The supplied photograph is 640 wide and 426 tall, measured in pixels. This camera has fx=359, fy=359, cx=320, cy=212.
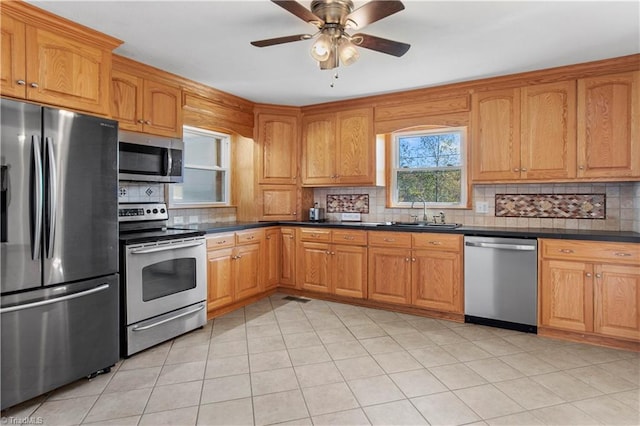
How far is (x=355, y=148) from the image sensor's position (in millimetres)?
4355

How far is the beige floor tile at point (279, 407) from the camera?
1966mm

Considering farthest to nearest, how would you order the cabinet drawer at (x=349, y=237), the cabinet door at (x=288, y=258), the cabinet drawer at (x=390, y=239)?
the cabinet door at (x=288, y=258)
the cabinet drawer at (x=349, y=237)
the cabinet drawer at (x=390, y=239)

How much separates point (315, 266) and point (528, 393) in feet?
8.27

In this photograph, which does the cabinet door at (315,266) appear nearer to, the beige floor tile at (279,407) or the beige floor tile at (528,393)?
the beige floor tile at (279,407)

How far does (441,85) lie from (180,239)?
3009mm

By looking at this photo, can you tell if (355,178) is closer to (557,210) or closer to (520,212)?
(520,212)

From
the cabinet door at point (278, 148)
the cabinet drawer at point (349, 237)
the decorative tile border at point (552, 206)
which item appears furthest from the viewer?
the cabinet door at point (278, 148)

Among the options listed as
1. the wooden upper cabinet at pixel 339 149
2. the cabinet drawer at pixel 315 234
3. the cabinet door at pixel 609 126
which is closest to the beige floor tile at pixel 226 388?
the cabinet drawer at pixel 315 234

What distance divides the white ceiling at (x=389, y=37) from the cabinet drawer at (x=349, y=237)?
1.60 m

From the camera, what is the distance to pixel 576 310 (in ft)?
9.83

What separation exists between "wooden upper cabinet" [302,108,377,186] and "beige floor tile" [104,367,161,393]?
283cm

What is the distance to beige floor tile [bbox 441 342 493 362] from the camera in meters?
2.71

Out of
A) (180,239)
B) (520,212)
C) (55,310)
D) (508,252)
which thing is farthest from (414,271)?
(55,310)

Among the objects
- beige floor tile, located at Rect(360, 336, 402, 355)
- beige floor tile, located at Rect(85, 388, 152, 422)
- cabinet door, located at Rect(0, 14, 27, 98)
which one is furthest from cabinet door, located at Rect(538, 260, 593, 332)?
cabinet door, located at Rect(0, 14, 27, 98)
